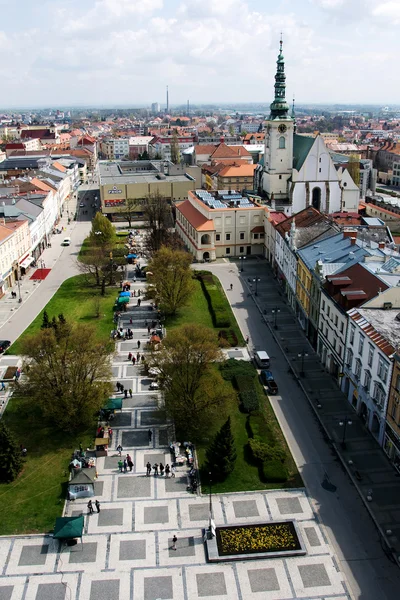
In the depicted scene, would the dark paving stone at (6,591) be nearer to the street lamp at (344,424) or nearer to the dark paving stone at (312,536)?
the dark paving stone at (312,536)

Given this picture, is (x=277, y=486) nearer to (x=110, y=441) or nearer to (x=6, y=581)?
(x=110, y=441)

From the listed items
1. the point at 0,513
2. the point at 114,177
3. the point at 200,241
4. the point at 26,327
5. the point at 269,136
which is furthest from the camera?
the point at 114,177

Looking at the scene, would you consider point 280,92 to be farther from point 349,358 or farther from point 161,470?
point 161,470

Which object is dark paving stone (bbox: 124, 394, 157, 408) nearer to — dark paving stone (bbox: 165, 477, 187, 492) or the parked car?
dark paving stone (bbox: 165, 477, 187, 492)

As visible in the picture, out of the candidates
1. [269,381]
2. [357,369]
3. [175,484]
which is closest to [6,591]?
[175,484]

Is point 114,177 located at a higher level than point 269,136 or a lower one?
lower

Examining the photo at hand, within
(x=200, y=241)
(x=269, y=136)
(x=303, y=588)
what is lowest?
(x=303, y=588)

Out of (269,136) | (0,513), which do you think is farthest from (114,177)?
(0,513)
